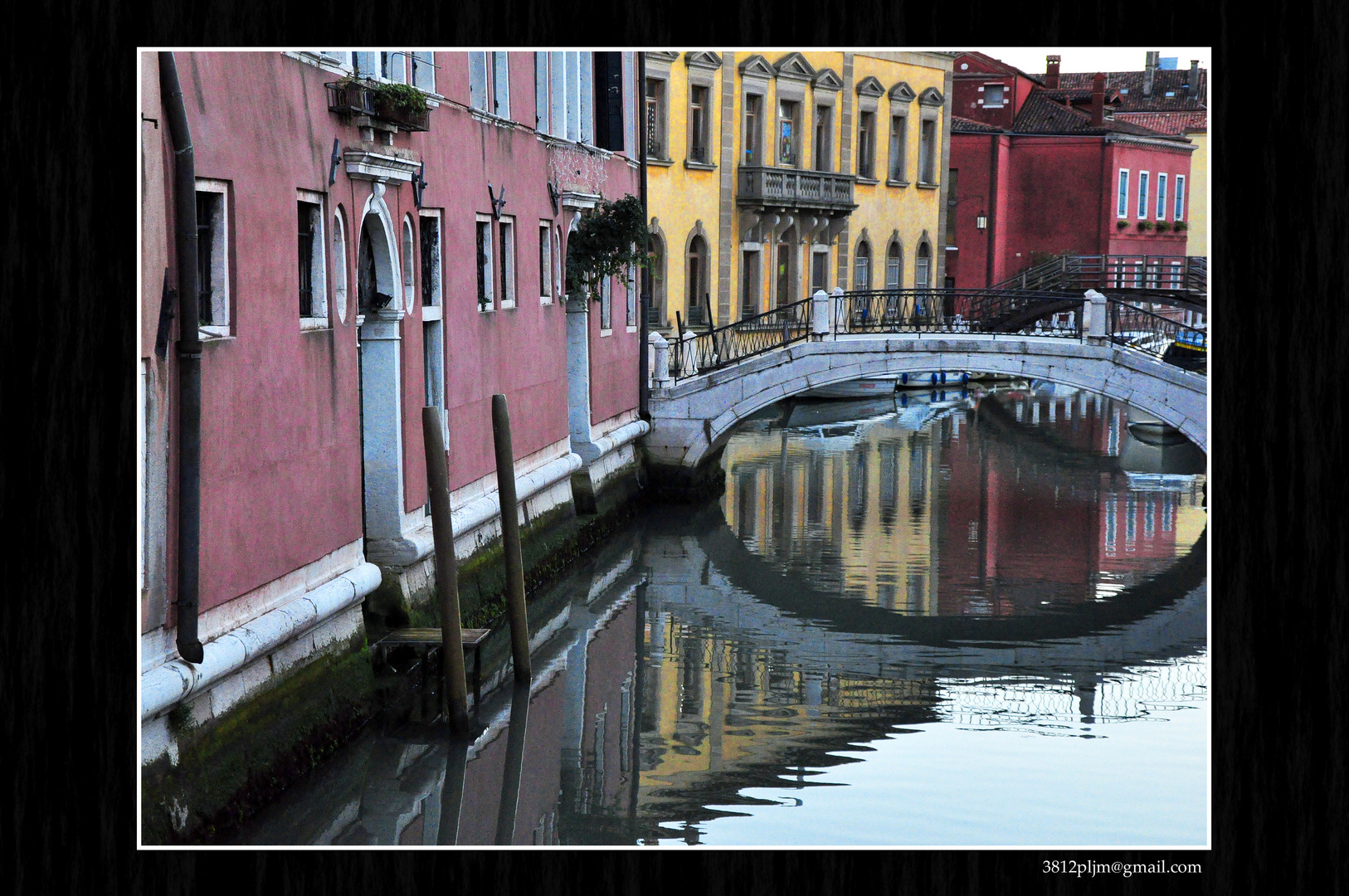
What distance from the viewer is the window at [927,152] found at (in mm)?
23672

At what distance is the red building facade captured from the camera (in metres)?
26.5

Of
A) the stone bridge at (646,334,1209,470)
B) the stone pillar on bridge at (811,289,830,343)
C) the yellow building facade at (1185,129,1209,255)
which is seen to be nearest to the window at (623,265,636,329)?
the stone bridge at (646,334,1209,470)

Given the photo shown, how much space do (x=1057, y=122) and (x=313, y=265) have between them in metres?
22.2

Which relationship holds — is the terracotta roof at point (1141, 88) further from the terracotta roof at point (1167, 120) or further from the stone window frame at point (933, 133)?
the stone window frame at point (933, 133)

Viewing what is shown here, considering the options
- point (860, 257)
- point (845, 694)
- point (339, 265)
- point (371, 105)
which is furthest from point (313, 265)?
point (860, 257)

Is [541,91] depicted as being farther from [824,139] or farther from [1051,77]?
[1051,77]

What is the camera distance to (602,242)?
41.5 feet

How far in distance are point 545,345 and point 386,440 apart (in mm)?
3557

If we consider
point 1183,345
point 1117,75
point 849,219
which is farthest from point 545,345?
point 1117,75

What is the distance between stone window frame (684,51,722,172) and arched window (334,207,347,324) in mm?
11461

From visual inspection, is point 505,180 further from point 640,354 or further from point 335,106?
point 640,354

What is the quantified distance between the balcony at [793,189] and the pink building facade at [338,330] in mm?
8072

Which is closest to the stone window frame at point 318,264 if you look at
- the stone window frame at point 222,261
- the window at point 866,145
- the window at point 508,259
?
the stone window frame at point 222,261

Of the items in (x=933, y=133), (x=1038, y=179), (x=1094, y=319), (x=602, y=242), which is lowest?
(x=1094, y=319)
